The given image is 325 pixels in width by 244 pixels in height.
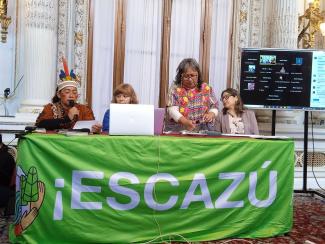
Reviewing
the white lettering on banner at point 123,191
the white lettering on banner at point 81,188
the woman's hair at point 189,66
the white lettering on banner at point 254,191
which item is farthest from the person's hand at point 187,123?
the white lettering on banner at point 81,188

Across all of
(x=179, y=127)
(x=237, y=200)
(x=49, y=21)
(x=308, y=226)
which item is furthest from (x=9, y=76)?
(x=308, y=226)

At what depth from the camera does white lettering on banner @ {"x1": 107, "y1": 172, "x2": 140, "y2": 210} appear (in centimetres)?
276

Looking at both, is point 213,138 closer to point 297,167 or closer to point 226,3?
point 297,167

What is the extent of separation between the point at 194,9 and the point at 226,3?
1.64 ft

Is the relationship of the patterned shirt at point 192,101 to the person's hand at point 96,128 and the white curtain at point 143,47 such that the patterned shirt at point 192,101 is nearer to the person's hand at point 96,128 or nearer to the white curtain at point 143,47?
the person's hand at point 96,128

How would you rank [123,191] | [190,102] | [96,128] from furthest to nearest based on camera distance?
[190,102] → [96,128] → [123,191]

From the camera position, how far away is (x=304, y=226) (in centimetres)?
357

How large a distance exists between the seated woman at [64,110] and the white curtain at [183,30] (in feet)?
8.07

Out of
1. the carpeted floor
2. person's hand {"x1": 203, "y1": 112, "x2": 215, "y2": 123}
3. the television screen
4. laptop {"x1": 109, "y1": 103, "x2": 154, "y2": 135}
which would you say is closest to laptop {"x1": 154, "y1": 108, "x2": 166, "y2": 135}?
laptop {"x1": 109, "y1": 103, "x2": 154, "y2": 135}

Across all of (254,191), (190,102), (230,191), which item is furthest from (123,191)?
(190,102)

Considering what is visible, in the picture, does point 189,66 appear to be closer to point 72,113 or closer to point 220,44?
point 72,113

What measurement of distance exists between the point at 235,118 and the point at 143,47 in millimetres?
2180

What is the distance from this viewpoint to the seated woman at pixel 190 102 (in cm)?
383

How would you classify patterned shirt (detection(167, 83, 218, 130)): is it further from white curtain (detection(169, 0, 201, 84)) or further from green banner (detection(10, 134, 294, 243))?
white curtain (detection(169, 0, 201, 84))
